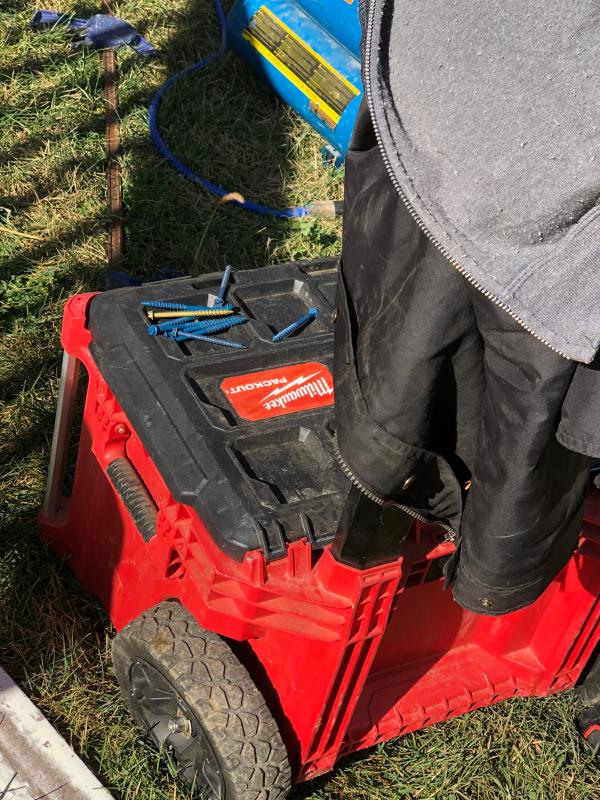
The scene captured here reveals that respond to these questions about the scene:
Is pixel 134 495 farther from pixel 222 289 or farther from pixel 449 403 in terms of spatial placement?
pixel 449 403

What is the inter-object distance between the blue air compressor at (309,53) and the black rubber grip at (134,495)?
243 cm

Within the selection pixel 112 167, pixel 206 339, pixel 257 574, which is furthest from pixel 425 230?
pixel 112 167

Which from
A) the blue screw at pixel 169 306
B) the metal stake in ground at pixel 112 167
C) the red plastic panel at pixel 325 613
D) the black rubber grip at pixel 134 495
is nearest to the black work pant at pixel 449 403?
the red plastic panel at pixel 325 613

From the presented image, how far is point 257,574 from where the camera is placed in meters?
1.93

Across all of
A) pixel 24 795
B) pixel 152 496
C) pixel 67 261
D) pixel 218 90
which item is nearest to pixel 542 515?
pixel 152 496

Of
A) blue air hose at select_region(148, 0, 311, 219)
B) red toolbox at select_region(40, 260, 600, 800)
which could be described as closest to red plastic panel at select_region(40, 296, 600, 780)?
red toolbox at select_region(40, 260, 600, 800)

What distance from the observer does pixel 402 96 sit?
1.28 metres

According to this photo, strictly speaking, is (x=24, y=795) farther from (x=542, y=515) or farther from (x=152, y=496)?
(x=542, y=515)

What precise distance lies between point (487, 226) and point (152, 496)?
120 cm

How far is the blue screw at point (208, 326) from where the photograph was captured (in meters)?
2.33

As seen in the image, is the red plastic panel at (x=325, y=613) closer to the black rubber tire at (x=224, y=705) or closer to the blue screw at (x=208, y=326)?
the black rubber tire at (x=224, y=705)

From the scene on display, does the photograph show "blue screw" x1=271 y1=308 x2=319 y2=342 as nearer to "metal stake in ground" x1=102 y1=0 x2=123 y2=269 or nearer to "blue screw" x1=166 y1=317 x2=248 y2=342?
"blue screw" x1=166 y1=317 x2=248 y2=342

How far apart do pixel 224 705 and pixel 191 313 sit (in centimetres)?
86

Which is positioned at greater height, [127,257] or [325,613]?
[325,613]
